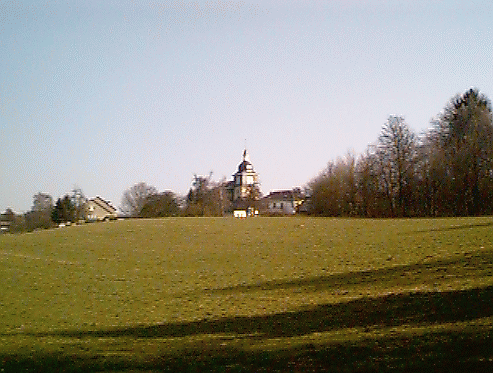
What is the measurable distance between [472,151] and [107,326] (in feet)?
168

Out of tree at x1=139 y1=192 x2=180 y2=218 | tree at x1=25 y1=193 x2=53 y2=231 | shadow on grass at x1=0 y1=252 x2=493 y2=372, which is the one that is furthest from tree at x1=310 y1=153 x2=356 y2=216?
shadow on grass at x1=0 y1=252 x2=493 y2=372

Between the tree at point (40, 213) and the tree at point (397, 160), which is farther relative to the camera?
the tree at point (40, 213)

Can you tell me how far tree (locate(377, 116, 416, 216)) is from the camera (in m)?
63.9

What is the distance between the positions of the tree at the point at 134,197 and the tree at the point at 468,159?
210ft

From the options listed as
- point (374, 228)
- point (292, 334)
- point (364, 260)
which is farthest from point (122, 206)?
point (292, 334)

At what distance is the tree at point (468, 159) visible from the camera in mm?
58000

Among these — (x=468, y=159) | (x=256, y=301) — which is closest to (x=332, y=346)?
(x=256, y=301)

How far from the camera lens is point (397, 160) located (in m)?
64.2

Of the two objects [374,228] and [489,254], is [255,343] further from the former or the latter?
[374,228]

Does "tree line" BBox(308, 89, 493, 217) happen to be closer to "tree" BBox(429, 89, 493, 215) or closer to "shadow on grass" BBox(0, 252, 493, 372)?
"tree" BBox(429, 89, 493, 215)

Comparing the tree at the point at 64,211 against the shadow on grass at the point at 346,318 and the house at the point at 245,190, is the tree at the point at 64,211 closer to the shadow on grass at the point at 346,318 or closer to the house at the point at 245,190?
the house at the point at 245,190

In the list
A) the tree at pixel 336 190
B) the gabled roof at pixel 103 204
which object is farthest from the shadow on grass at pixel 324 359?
the gabled roof at pixel 103 204

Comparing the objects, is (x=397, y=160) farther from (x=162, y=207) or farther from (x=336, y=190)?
(x=162, y=207)

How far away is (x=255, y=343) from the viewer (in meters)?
13.6
